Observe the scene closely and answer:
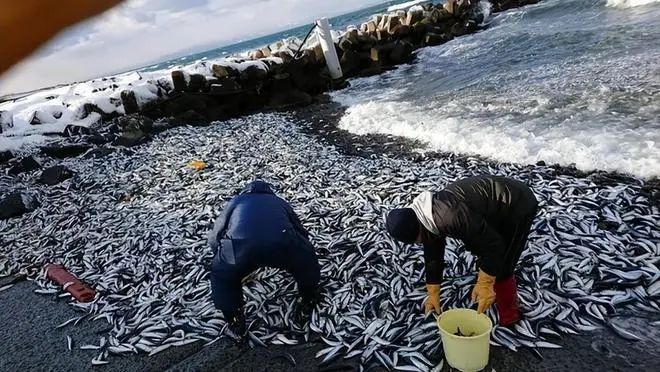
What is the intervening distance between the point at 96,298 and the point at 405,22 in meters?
27.6

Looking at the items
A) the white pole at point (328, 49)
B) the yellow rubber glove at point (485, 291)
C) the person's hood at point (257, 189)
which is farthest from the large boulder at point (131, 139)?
the yellow rubber glove at point (485, 291)

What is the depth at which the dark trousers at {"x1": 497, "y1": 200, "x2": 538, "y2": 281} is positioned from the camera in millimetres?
4055

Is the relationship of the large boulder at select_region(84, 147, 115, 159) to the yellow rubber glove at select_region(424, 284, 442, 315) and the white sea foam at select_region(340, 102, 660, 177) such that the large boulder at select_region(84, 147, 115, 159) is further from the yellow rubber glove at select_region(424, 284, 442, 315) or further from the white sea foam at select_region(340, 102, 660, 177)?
the yellow rubber glove at select_region(424, 284, 442, 315)

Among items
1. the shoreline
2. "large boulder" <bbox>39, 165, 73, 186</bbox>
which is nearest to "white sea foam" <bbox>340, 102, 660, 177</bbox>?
the shoreline

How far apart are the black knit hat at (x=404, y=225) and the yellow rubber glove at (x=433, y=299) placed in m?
0.61

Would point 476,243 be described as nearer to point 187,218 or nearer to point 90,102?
point 187,218

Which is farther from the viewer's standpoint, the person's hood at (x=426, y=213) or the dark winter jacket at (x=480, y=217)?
the person's hood at (x=426, y=213)

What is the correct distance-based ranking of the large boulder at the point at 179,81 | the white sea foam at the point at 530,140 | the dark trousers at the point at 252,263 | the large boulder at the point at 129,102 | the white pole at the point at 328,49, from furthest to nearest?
the white pole at the point at 328,49 → the large boulder at the point at 179,81 → the large boulder at the point at 129,102 → the white sea foam at the point at 530,140 → the dark trousers at the point at 252,263

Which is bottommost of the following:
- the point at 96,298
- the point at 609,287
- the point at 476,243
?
the point at 609,287

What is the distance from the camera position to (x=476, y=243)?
3838 mm

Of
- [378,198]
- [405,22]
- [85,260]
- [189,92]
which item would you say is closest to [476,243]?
[378,198]

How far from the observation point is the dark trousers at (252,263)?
419 centimetres

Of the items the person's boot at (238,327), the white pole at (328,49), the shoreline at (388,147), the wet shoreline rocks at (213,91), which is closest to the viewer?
the person's boot at (238,327)

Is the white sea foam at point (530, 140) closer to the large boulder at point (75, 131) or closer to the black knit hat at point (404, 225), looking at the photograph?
the black knit hat at point (404, 225)
